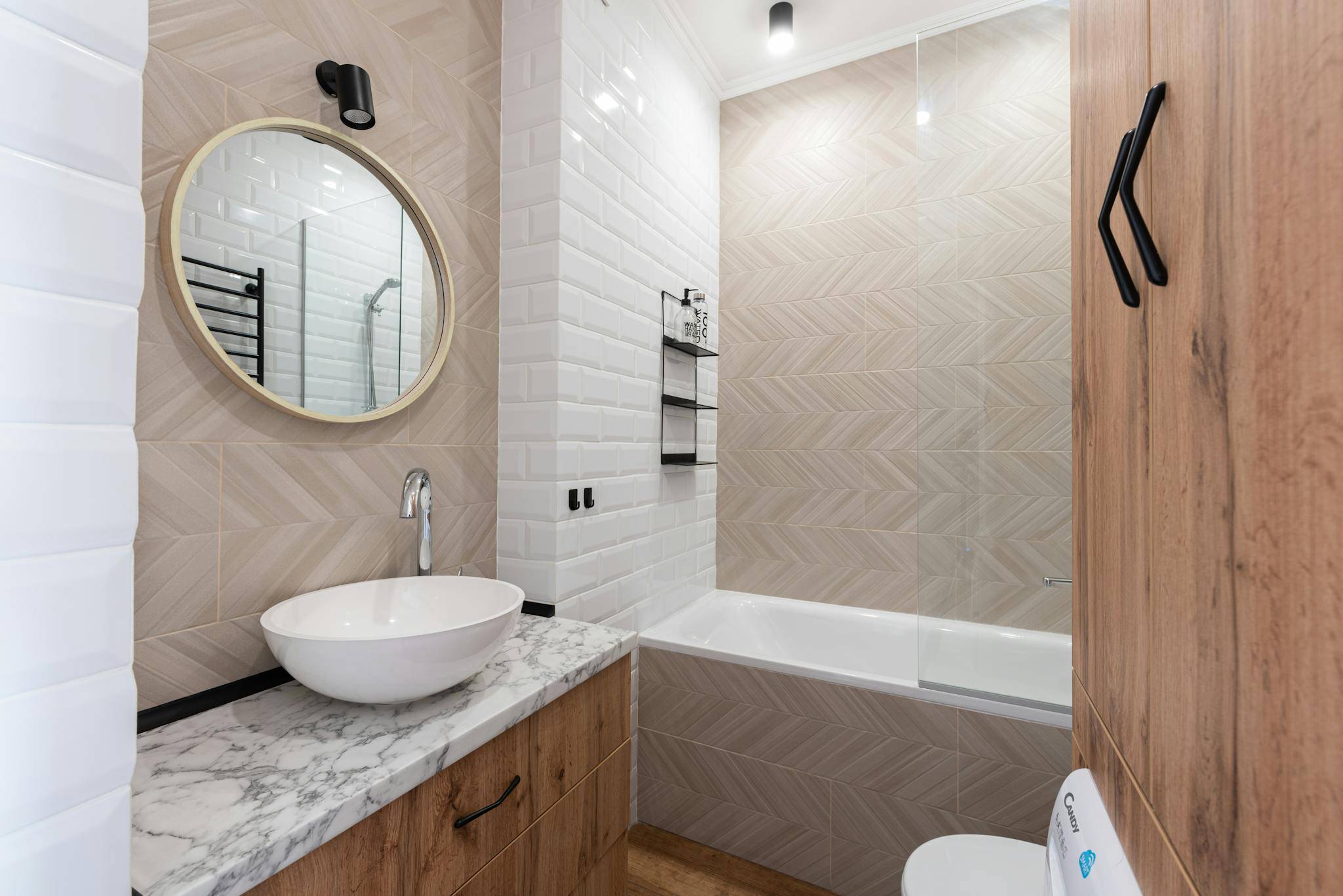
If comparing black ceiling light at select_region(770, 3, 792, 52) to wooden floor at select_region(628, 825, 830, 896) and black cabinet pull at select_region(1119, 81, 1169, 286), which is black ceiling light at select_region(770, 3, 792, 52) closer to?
black cabinet pull at select_region(1119, 81, 1169, 286)

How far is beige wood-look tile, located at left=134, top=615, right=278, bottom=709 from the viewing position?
3.27 feet

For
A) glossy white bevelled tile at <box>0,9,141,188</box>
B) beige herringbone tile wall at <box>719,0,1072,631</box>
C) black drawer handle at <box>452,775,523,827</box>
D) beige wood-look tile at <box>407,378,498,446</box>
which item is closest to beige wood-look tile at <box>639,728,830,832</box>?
beige herringbone tile wall at <box>719,0,1072,631</box>

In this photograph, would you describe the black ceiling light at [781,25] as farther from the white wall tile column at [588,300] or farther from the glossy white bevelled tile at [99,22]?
the glossy white bevelled tile at [99,22]

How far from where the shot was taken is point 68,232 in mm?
476

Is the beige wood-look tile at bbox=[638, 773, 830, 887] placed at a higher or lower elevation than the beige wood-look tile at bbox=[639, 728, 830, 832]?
lower

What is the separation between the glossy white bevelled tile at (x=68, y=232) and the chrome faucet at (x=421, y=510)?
842 mm

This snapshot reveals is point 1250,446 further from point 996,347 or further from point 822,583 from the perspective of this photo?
point 822,583

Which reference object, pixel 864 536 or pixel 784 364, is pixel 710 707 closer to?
pixel 864 536

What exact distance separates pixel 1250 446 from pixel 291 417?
1.44m

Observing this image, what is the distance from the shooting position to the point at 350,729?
96 cm

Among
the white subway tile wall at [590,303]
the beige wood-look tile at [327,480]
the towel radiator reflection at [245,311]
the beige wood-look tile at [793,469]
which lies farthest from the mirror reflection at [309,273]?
the beige wood-look tile at [793,469]

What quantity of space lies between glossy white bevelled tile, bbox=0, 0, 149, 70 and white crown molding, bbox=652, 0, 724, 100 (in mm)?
2190

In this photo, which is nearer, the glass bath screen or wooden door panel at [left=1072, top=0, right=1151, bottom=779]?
wooden door panel at [left=1072, top=0, right=1151, bottom=779]

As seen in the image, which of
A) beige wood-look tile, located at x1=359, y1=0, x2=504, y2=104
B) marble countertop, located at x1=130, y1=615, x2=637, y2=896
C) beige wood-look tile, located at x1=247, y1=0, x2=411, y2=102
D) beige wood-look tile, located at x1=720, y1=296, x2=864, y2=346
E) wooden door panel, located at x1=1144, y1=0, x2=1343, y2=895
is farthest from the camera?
beige wood-look tile, located at x1=720, y1=296, x2=864, y2=346
